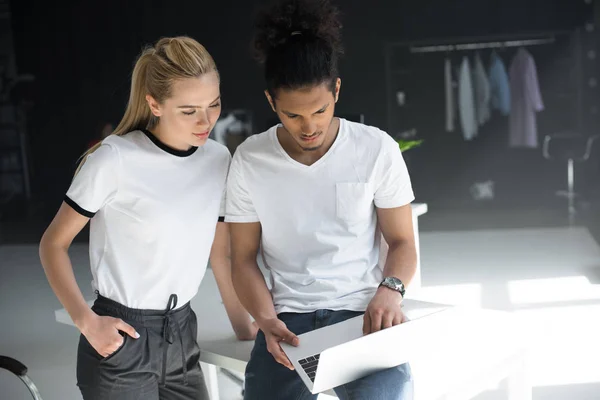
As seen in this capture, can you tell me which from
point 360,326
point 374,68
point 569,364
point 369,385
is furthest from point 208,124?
point 374,68

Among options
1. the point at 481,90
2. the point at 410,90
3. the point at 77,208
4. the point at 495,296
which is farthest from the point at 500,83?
the point at 77,208

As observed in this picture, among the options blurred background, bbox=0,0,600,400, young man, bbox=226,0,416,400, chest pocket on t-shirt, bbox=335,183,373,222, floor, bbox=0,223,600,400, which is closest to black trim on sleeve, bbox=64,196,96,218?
young man, bbox=226,0,416,400

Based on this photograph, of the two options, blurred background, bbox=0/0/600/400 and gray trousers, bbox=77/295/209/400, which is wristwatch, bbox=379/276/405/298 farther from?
blurred background, bbox=0/0/600/400

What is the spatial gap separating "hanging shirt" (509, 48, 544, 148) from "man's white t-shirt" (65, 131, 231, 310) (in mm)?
6431

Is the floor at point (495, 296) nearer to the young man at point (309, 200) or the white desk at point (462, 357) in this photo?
the white desk at point (462, 357)

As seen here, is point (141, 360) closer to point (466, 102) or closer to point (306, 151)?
point (306, 151)

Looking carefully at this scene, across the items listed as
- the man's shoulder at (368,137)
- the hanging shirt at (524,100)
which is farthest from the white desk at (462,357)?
the hanging shirt at (524,100)

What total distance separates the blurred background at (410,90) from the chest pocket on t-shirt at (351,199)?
567cm

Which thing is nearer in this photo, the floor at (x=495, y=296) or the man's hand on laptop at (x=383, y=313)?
the man's hand on laptop at (x=383, y=313)

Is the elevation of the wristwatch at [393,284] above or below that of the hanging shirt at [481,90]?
below

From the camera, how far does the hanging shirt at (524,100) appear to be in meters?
7.67

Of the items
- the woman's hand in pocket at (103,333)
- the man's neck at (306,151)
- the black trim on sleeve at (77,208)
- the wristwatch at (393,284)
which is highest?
the man's neck at (306,151)

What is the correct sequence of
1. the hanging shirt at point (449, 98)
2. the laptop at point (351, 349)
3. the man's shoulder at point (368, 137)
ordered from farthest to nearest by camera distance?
the hanging shirt at point (449, 98) → the man's shoulder at point (368, 137) → the laptop at point (351, 349)

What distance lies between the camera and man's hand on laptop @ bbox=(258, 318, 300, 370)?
5.57 feet
